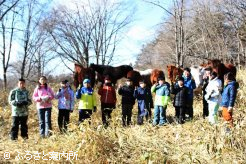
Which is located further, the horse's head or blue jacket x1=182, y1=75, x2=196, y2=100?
the horse's head

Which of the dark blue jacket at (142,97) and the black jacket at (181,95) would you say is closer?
the black jacket at (181,95)

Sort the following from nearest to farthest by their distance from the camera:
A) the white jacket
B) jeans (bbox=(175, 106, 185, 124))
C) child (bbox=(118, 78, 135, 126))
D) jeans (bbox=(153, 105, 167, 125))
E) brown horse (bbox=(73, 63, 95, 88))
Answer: the white jacket
jeans (bbox=(175, 106, 185, 124))
jeans (bbox=(153, 105, 167, 125))
child (bbox=(118, 78, 135, 126))
brown horse (bbox=(73, 63, 95, 88))

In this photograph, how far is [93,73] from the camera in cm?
1405

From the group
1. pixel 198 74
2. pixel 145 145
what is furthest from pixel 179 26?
pixel 145 145

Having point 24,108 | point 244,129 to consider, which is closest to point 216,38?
point 24,108

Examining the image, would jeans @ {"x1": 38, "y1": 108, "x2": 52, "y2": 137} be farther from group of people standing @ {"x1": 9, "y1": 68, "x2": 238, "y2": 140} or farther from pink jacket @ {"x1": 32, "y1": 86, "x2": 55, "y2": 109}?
pink jacket @ {"x1": 32, "y1": 86, "x2": 55, "y2": 109}

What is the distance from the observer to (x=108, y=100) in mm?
9695

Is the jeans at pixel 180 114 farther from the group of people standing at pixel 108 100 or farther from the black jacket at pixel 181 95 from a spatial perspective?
the black jacket at pixel 181 95

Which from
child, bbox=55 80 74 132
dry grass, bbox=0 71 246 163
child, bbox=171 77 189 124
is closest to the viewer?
dry grass, bbox=0 71 246 163

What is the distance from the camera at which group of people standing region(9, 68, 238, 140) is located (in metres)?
8.59

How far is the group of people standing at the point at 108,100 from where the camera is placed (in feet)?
28.2

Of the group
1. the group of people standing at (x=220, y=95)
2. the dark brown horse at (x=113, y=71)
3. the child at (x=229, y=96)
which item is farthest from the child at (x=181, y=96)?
the dark brown horse at (x=113, y=71)

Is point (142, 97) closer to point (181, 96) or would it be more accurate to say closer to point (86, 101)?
point (181, 96)

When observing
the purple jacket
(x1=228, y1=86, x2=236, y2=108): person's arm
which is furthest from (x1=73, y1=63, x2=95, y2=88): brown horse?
(x1=228, y1=86, x2=236, y2=108): person's arm
